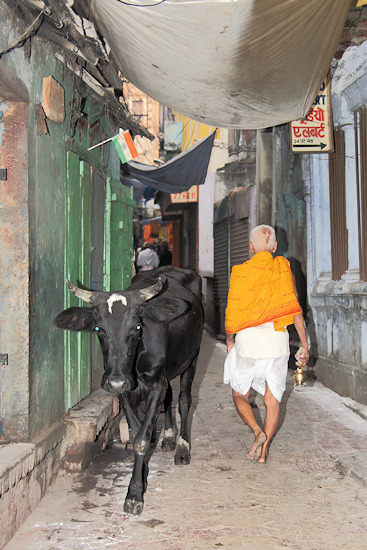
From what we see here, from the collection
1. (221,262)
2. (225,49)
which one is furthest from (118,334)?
(221,262)

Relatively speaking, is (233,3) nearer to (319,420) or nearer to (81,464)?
(81,464)

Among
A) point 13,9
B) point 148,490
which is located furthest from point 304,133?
point 148,490

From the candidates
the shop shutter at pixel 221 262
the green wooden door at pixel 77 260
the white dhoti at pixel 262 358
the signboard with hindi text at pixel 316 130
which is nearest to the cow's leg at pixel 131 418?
the green wooden door at pixel 77 260

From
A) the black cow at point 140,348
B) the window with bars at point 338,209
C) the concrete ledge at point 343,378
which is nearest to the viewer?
the black cow at point 140,348

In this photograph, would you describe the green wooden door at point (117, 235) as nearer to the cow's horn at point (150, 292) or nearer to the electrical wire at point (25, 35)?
the cow's horn at point (150, 292)

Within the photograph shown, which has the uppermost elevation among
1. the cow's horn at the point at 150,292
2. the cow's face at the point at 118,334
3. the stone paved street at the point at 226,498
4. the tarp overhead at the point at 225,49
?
the tarp overhead at the point at 225,49

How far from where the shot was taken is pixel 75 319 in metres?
4.53

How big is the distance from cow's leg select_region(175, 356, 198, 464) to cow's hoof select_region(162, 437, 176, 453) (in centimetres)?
19

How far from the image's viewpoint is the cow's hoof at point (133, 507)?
4.06 m

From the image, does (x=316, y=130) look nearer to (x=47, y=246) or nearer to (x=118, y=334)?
(x=47, y=246)

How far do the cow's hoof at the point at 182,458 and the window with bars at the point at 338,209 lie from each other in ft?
13.9

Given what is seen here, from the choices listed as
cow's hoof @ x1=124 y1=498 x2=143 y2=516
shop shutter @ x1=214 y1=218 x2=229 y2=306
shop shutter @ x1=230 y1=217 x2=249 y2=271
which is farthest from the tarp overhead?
shop shutter @ x1=214 y1=218 x2=229 y2=306

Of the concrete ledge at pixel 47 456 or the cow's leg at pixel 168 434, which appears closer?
the concrete ledge at pixel 47 456

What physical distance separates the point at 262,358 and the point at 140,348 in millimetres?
1138
